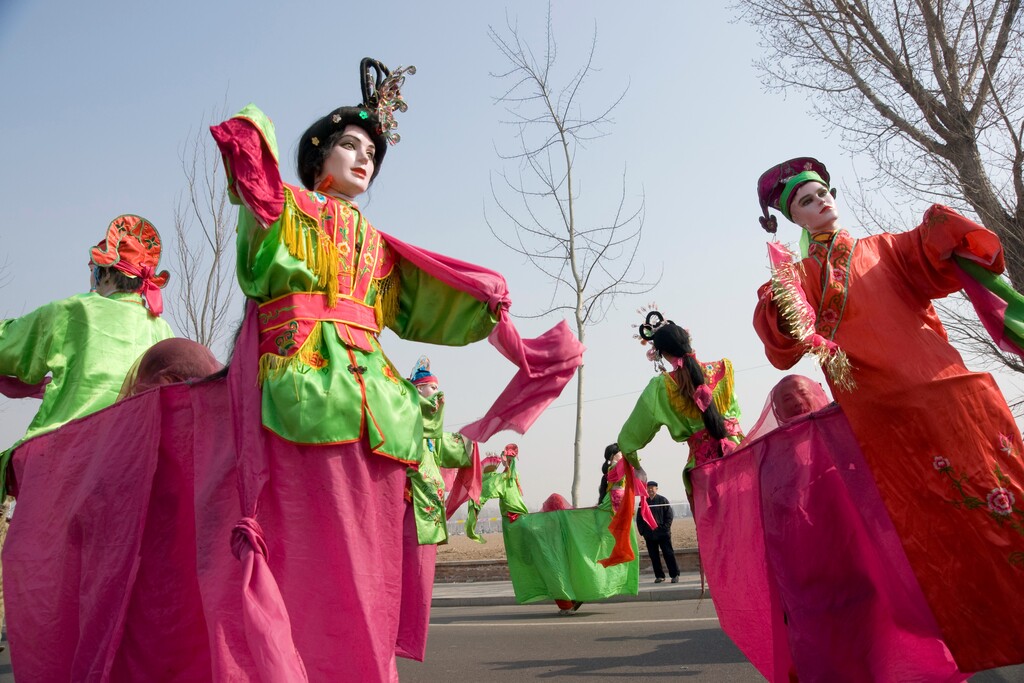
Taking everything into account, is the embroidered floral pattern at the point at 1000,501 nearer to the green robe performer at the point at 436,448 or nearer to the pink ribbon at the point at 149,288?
the green robe performer at the point at 436,448

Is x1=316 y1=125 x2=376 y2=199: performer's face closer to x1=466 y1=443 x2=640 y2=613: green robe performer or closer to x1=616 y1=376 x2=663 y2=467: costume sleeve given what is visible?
x1=616 y1=376 x2=663 y2=467: costume sleeve

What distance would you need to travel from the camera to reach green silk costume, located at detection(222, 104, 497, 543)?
10.1 feet

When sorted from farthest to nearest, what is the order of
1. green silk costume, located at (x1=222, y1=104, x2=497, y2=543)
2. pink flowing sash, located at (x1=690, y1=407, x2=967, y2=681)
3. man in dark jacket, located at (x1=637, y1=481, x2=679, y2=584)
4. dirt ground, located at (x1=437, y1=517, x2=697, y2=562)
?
dirt ground, located at (x1=437, y1=517, x2=697, y2=562)
man in dark jacket, located at (x1=637, y1=481, x2=679, y2=584)
pink flowing sash, located at (x1=690, y1=407, x2=967, y2=681)
green silk costume, located at (x1=222, y1=104, x2=497, y2=543)

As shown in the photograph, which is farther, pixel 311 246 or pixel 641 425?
pixel 641 425

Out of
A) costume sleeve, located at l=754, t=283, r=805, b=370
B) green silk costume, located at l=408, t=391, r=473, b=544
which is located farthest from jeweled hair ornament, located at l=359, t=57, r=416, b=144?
green silk costume, located at l=408, t=391, r=473, b=544

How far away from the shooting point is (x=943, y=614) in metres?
3.38

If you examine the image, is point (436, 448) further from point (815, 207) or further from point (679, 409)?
point (815, 207)

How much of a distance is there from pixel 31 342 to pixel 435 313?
2.24 meters

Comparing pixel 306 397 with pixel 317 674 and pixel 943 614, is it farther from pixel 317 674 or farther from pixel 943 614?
pixel 943 614

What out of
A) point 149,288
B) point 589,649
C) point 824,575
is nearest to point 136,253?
point 149,288

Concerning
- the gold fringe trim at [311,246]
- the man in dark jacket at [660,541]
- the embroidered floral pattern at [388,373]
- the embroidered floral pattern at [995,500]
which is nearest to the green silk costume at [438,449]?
the embroidered floral pattern at [388,373]

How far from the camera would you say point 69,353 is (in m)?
A: 4.72

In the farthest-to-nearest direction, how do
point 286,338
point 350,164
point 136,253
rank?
point 136,253, point 350,164, point 286,338

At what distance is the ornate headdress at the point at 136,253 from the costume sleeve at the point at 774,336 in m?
3.08
